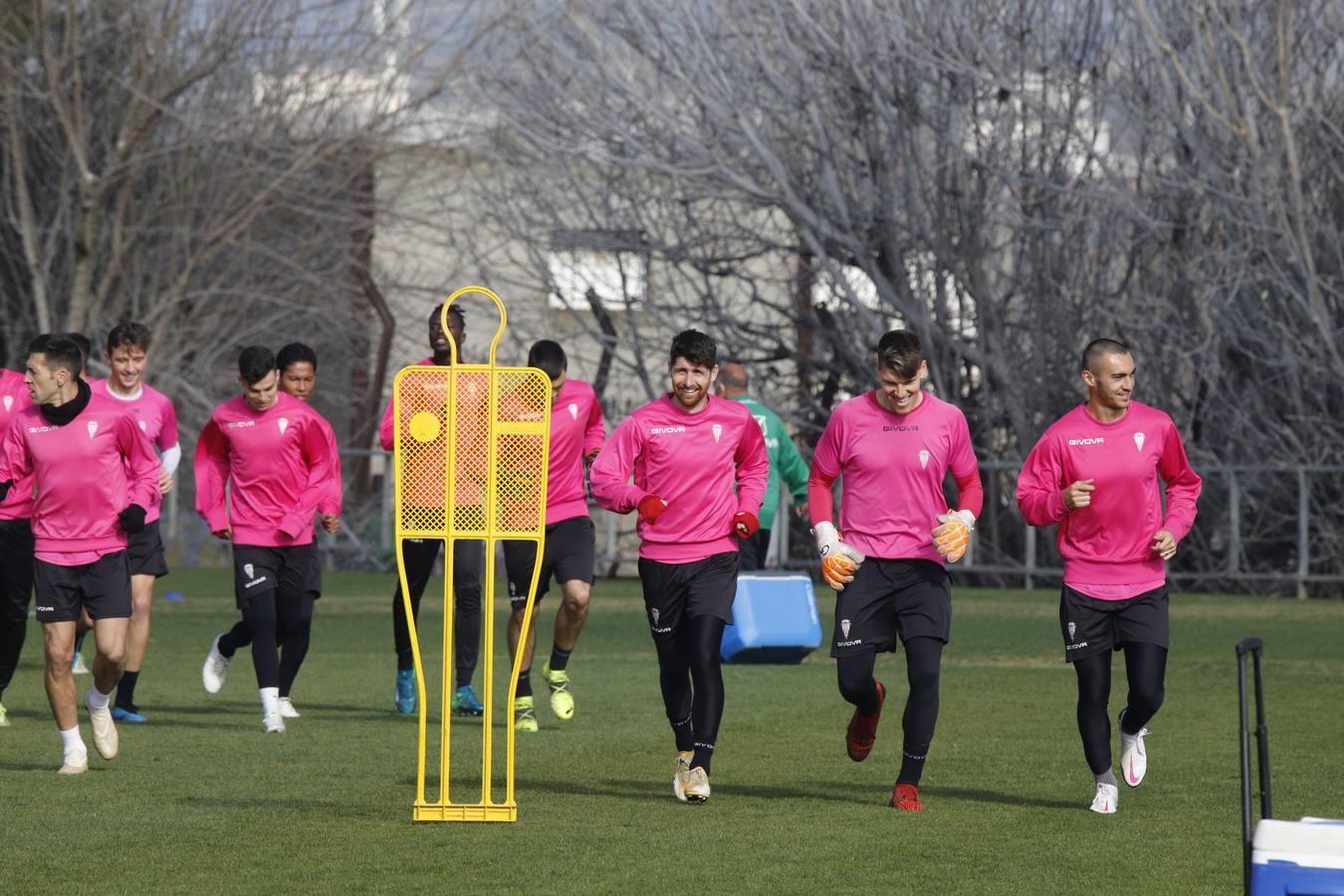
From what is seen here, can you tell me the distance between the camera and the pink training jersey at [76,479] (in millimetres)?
9875

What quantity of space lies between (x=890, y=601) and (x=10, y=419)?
518cm

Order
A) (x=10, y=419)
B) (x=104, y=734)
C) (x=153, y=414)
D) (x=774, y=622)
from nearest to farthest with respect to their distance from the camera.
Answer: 1. (x=104, y=734)
2. (x=10, y=419)
3. (x=153, y=414)
4. (x=774, y=622)

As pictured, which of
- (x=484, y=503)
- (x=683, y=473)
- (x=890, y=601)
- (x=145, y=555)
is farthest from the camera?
(x=145, y=555)

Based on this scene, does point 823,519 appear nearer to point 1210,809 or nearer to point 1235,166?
point 1210,809

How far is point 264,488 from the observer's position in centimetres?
1194

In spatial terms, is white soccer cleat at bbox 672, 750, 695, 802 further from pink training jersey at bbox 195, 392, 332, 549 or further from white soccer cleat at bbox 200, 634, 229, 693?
white soccer cleat at bbox 200, 634, 229, 693

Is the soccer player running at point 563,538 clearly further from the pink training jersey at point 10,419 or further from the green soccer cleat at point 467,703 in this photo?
the pink training jersey at point 10,419

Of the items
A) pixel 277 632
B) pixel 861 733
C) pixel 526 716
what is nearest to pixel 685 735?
pixel 861 733

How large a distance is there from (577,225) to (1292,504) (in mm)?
10386

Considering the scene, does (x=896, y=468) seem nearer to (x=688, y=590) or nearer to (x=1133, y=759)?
(x=688, y=590)

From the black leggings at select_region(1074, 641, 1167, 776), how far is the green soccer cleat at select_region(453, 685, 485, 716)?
14.2 ft

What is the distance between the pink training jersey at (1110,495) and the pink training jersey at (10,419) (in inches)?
219

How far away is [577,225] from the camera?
97.7 ft

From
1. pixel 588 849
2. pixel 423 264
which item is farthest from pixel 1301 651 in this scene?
pixel 423 264
